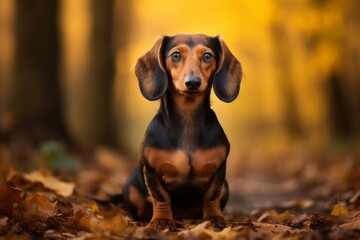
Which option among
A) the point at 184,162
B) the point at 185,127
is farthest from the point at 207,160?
the point at 185,127

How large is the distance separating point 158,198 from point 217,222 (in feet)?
1.38

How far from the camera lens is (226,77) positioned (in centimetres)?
408

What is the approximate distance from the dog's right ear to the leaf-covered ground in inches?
34.5

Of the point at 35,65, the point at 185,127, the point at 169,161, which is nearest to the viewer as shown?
the point at 169,161

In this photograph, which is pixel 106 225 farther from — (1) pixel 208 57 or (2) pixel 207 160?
(1) pixel 208 57

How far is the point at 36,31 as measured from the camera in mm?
9383

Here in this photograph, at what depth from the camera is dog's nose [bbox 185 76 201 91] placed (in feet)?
12.3

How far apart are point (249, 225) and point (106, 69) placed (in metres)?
10.2

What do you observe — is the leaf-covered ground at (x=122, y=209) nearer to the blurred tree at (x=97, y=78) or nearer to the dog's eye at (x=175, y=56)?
the dog's eye at (x=175, y=56)

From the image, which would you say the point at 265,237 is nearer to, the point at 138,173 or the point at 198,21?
the point at 138,173

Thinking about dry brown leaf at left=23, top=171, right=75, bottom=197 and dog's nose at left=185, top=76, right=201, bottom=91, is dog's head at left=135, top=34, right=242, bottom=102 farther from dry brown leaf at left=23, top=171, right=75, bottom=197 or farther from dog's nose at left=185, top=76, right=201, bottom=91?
dry brown leaf at left=23, top=171, right=75, bottom=197

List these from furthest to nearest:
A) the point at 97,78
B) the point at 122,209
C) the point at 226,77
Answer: the point at 97,78
the point at 122,209
the point at 226,77

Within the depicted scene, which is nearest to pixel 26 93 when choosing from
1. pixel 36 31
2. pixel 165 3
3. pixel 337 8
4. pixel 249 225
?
pixel 36 31

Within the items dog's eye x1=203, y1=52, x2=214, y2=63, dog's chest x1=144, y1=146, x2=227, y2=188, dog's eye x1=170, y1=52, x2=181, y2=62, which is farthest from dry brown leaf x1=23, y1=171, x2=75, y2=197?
dog's eye x1=203, y1=52, x2=214, y2=63
